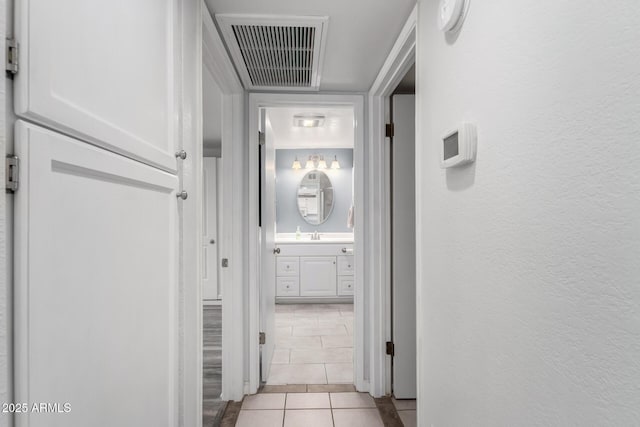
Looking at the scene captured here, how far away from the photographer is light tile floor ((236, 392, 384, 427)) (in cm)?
214

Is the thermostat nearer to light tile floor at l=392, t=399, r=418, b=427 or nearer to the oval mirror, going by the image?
light tile floor at l=392, t=399, r=418, b=427

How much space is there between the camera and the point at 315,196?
5500 millimetres

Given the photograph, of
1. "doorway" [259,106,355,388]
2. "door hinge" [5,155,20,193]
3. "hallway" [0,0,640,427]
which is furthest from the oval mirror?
"door hinge" [5,155,20,193]

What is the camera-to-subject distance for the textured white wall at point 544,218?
0.53 meters

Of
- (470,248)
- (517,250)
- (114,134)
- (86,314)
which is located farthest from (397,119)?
(86,314)

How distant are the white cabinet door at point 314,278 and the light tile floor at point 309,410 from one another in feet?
7.92

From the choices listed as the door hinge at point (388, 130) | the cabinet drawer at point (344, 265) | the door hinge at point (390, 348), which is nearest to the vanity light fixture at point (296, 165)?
the cabinet drawer at point (344, 265)

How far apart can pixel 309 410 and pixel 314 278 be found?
104 inches

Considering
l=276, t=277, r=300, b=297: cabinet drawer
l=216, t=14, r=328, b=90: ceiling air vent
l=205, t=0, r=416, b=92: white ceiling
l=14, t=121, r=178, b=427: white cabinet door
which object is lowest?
l=276, t=277, r=300, b=297: cabinet drawer

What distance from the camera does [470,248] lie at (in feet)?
3.35

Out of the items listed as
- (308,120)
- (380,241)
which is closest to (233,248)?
(380,241)

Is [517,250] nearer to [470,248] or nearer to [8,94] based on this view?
[470,248]

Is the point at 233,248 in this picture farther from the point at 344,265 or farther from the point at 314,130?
the point at 344,265

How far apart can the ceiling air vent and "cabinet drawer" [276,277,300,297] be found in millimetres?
3021
